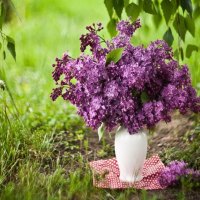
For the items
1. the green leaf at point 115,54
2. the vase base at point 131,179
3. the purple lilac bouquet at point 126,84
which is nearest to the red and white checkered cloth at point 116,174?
the vase base at point 131,179

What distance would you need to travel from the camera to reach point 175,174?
10.3ft

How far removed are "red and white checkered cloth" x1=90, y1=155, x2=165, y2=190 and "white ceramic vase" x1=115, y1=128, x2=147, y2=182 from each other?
0.05 meters

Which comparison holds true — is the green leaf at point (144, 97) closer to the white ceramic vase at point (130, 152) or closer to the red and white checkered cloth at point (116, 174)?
the white ceramic vase at point (130, 152)

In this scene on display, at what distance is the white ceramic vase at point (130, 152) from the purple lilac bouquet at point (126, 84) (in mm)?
55

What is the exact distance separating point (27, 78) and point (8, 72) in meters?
0.19

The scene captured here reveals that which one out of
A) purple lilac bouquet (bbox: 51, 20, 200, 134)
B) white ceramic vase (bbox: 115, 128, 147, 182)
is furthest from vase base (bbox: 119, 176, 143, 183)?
purple lilac bouquet (bbox: 51, 20, 200, 134)

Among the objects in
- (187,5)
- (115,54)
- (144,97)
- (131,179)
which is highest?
(187,5)

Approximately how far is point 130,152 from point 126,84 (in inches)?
13.9

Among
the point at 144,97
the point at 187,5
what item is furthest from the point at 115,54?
the point at 187,5

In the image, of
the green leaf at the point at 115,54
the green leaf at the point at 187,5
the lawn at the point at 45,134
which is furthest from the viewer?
the lawn at the point at 45,134

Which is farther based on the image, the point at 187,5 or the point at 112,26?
the point at 112,26

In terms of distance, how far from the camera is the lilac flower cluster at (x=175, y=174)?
312cm

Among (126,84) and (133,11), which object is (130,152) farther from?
(133,11)

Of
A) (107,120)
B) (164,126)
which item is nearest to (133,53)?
(107,120)
